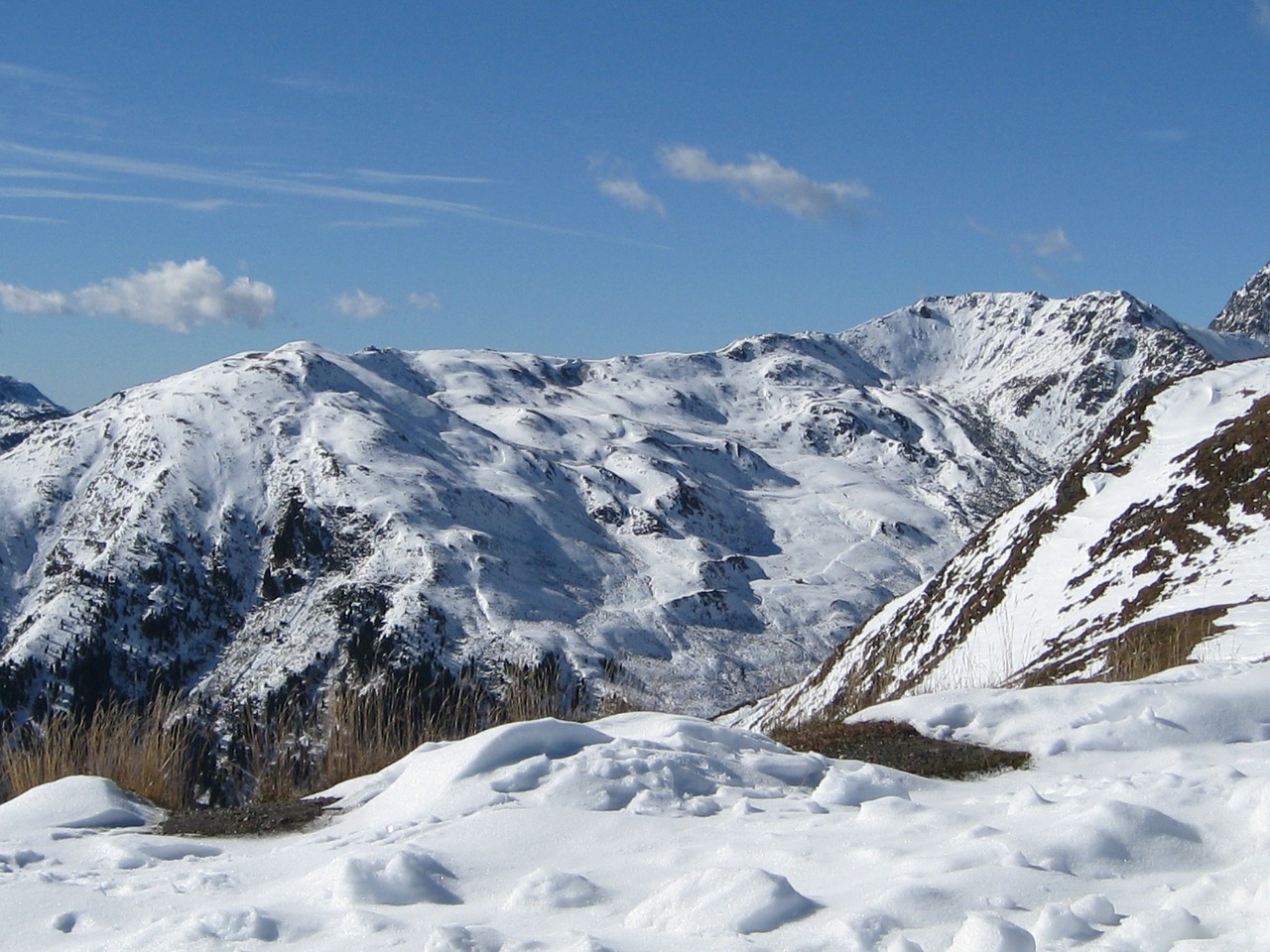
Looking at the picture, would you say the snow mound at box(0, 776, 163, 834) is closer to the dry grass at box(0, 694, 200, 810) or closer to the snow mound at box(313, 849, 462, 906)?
the dry grass at box(0, 694, 200, 810)

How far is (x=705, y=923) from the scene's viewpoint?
16.6 feet

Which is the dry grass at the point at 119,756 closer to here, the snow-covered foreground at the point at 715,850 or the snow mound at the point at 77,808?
the snow mound at the point at 77,808

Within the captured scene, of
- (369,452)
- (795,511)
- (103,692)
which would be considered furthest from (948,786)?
(795,511)

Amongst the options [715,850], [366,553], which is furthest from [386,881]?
[366,553]

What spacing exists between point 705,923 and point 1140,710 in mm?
5048

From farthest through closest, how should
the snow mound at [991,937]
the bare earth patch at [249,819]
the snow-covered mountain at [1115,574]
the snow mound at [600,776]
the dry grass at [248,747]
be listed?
the snow-covered mountain at [1115,574] < the dry grass at [248,747] < the bare earth patch at [249,819] < the snow mound at [600,776] < the snow mound at [991,937]

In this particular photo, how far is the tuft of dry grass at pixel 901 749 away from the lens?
8.04 meters

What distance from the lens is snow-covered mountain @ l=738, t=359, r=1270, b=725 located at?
17688 millimetres

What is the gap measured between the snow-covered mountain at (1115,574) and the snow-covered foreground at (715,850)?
4523mm

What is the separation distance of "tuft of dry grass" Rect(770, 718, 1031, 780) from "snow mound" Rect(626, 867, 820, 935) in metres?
3.14

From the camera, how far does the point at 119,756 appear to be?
9.84 meters

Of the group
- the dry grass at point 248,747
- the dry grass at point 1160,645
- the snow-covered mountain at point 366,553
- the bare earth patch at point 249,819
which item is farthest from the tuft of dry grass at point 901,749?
the snow-covered mountain at point 366,553

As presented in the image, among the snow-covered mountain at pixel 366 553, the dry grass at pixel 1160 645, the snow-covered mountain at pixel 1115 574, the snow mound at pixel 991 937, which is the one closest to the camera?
the snow mound at pixel 991 937

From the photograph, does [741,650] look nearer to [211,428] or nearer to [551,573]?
[551,573]
